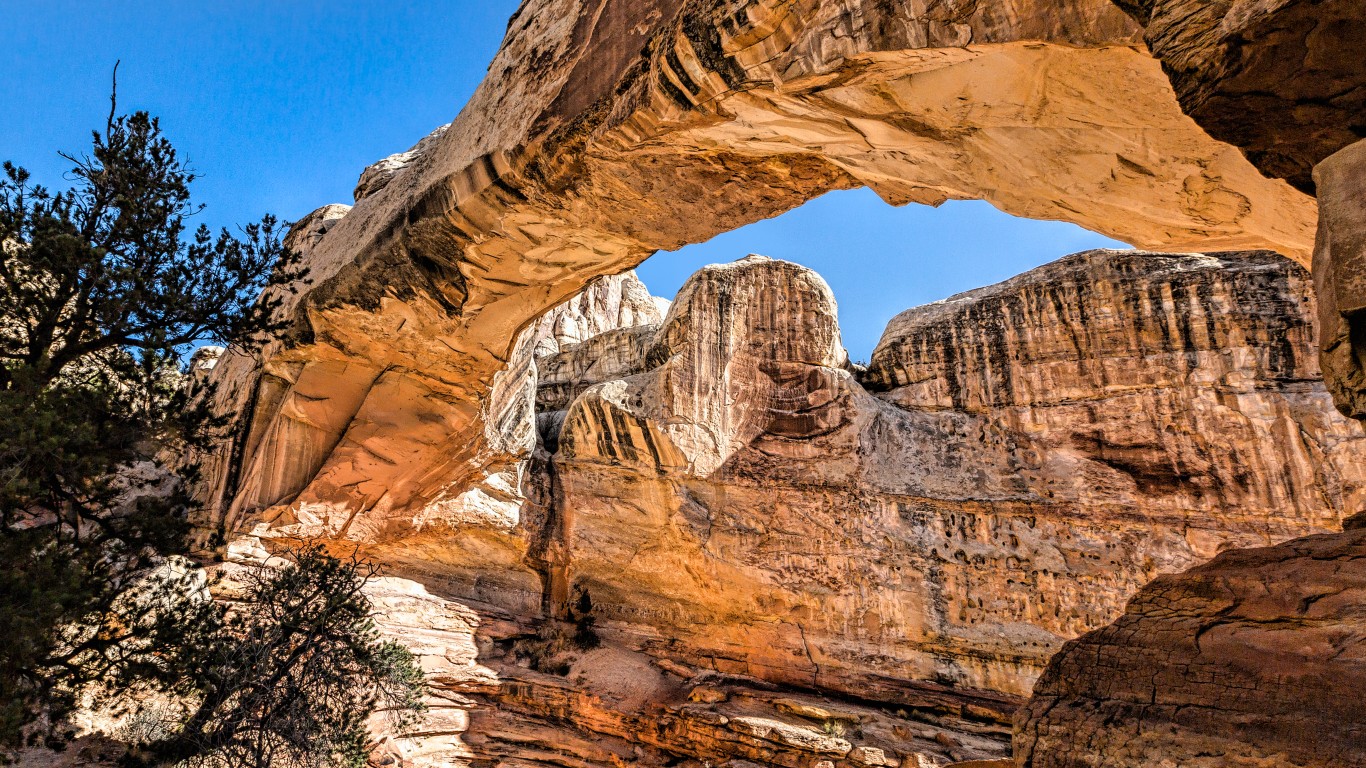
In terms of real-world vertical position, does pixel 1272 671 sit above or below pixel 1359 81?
below

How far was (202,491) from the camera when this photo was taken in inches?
450

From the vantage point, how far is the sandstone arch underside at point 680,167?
14.2 feet

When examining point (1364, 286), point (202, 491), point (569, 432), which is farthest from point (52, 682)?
point (569, 432)

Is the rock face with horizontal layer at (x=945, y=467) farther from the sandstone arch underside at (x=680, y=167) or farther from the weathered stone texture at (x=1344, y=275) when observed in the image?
the weathered stone texture at (x=1344, y=275)

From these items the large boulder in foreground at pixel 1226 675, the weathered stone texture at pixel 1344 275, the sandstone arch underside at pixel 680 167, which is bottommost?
the large boulder in foreground at pixel 1226 675

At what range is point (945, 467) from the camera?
15773 millimetres

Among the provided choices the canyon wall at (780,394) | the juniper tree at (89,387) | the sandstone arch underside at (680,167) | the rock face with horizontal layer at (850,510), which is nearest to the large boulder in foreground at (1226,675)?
the canyon wall at (780,394)

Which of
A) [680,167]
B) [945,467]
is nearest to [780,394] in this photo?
[945,467]

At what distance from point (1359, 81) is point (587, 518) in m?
14.6

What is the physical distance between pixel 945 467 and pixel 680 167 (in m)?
11.5

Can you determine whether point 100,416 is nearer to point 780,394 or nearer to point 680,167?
point 680,167

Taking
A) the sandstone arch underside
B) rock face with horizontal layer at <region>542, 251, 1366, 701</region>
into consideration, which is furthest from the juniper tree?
rock face with horizontal layer at <region>542, 251, 1366, 701</region>

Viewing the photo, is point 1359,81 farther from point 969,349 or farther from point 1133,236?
point 969,349

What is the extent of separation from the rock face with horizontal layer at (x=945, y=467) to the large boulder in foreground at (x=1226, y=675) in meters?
11.6
